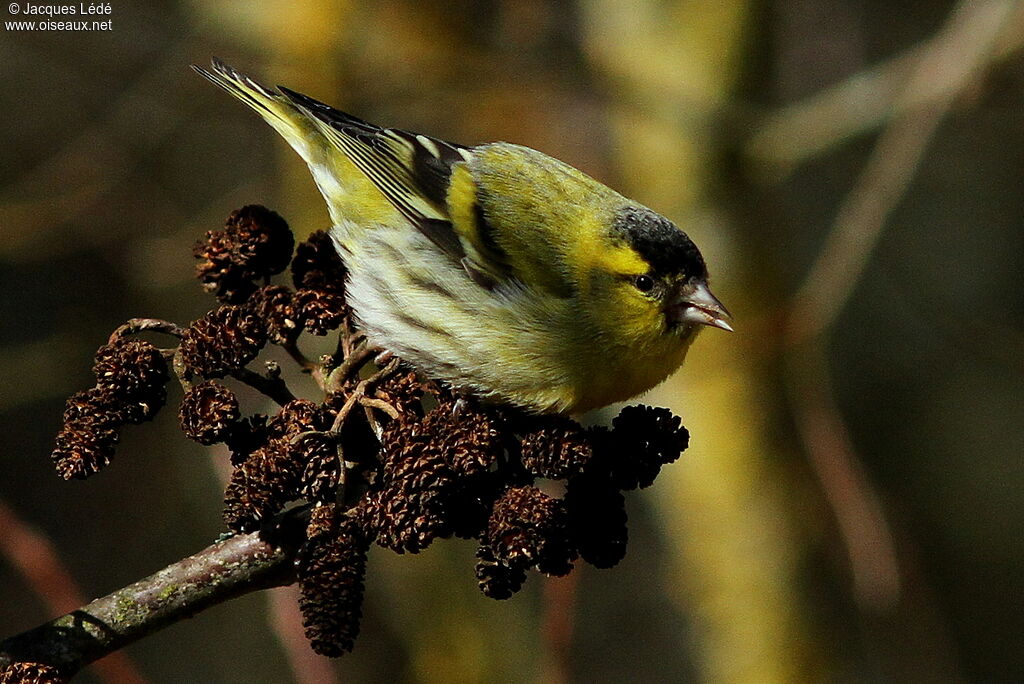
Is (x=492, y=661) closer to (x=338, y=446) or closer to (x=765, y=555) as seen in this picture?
(x=765, y=555)

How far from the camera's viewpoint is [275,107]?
8.99 ft

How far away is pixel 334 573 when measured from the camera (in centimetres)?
146

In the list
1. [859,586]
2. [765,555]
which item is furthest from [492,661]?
[859,586]

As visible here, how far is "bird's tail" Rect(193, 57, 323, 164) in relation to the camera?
105 inches

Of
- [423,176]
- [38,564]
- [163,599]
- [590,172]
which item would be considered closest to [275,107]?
[423,176]

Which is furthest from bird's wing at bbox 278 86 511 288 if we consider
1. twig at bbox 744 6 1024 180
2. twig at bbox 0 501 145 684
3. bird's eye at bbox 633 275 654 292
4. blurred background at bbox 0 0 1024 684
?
twig at bbox 744 6 1024 180

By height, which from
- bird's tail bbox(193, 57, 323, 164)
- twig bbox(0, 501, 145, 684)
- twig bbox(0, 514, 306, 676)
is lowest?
twig bbox(0, 514, 306, 676)

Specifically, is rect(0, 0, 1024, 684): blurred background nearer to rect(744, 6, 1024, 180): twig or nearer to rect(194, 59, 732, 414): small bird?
rect(744, 6, 1024, 180): twig

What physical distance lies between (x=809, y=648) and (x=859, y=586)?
0.66 meters

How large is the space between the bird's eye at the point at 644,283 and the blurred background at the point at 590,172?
82 centimetres

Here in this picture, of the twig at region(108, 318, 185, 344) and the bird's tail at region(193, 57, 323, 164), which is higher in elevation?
the bird's tail at region(193, 57, 323, 164)

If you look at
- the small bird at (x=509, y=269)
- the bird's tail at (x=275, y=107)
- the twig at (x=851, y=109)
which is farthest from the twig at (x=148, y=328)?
the twig at (x=851, y=109)

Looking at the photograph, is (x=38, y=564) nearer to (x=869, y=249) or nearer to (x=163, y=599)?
(x=163, y=599)

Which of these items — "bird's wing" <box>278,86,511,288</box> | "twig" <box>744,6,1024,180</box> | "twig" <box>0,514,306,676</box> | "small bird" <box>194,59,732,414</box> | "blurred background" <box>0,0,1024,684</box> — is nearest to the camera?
"twig" <box>0,514,306,676</box>
